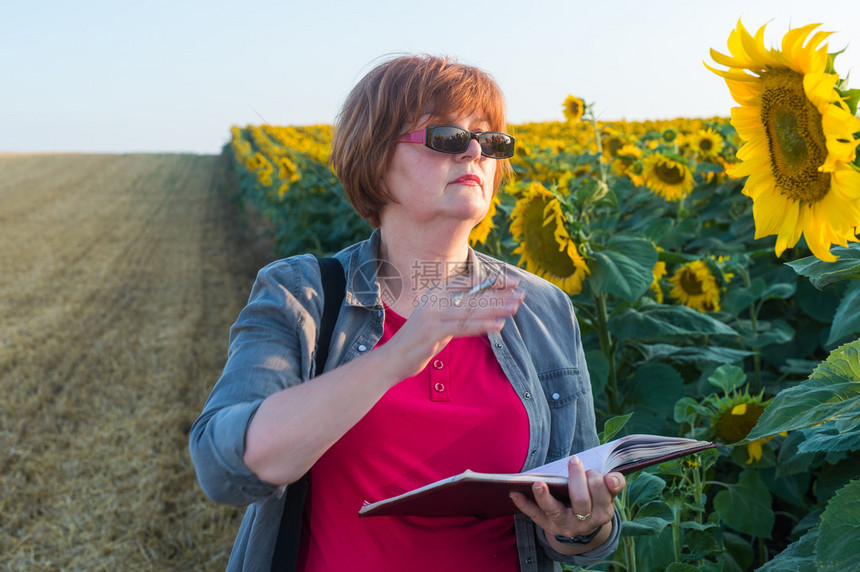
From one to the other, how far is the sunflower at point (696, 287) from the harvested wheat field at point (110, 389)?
2407mm

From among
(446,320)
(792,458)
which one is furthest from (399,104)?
(792,458)

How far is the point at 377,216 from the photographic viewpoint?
74.3 inches

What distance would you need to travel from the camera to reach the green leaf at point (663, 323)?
2449 millimetres

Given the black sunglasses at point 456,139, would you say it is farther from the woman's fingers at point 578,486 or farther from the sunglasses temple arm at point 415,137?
the woman's fingers at point 578,486

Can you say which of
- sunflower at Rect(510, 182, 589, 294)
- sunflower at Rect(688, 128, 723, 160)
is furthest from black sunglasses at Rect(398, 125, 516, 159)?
sunflower at Rect(688, 128, 723, 160)

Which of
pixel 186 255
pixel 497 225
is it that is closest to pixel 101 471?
pixel 497 225

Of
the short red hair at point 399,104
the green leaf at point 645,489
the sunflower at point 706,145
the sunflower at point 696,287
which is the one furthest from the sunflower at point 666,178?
the green leaf at point 645,489

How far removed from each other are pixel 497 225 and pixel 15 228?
14.1 metres

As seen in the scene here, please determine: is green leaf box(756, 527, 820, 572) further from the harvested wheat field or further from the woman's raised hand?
the harvested wheat field

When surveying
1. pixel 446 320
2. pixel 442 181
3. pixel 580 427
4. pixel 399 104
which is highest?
pixel 399 104

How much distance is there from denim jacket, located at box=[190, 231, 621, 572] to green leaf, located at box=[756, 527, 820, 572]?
30 centimetres

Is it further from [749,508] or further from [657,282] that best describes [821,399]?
[657,282]

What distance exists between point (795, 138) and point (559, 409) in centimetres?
76

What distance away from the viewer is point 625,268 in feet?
7.99
